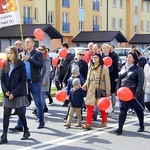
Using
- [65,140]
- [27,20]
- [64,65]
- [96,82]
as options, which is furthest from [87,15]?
[65,140]

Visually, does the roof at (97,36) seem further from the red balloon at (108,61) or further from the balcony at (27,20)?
the red balloon at (108,61)

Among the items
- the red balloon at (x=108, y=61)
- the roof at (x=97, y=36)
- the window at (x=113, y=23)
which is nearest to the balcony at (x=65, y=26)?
the roof at (x=97, y=36)

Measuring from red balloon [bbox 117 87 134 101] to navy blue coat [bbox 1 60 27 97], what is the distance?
6.43 feet

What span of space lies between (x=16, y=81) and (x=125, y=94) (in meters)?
2.21

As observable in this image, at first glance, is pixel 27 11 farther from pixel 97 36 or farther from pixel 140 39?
pixel 140 39

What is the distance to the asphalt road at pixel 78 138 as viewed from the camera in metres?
8.44

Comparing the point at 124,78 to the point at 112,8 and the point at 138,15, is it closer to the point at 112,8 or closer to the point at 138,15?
the point at 112,8

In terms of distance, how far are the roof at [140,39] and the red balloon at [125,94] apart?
5035cm

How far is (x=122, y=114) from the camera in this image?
965 cm

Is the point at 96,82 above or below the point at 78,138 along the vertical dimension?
above

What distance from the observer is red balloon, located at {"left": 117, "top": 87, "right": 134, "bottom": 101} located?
30.1 ft

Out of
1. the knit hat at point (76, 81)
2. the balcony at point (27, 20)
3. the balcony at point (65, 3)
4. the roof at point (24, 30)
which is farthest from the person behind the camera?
the balcony at point (65, 3)

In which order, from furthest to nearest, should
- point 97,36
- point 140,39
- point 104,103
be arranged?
1. point 140,39
2. point 97,36
3. point 104,103

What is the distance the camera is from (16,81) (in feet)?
28.4
